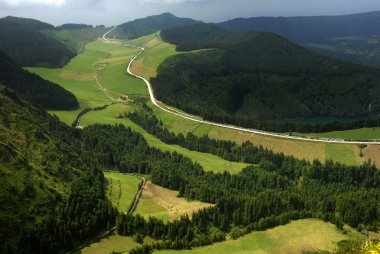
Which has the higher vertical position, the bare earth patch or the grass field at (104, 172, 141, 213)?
the grass field at (104, 172, 141, 213)

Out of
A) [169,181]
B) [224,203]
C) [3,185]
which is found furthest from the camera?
[169,181]

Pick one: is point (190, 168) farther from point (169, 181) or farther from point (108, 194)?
point (108, 194)

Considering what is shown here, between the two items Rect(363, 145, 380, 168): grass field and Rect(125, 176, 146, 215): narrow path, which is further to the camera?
Rect(363, 145, 380, 168): grass field

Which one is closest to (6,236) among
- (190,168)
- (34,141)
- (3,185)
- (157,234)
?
(3,185)

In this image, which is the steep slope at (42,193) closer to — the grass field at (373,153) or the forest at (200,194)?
the forest at (200,194)

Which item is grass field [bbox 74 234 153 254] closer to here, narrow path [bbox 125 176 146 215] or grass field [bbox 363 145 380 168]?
narrow path [bbox 125 176 146 215]

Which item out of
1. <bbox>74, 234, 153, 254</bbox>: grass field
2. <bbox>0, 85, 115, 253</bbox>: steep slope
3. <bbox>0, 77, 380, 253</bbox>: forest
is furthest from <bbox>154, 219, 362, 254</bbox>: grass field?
<bbox>0, 85, 115, 253</bbox>: steep slope
